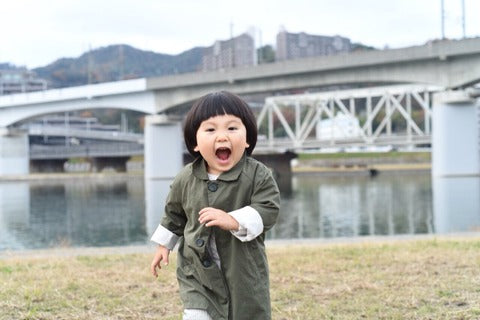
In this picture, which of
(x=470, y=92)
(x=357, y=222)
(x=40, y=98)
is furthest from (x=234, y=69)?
(x=357, y=222)

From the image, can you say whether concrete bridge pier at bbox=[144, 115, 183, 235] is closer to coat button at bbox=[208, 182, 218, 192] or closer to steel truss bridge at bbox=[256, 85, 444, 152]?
steel truss bridge at bbox=[256, 85, 444, 152]

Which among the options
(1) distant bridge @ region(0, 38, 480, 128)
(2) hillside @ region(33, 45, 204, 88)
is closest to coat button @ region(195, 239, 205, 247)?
(1) distant bridge @ region(0, 38, 480, 128)

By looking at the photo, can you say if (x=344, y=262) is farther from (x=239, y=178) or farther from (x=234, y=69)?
(x=234, y=69)

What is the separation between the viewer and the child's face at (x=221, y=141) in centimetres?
263

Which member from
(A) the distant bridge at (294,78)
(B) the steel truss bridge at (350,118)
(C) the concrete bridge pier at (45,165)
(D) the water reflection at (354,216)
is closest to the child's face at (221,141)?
(D) the water reflection at (354,216)

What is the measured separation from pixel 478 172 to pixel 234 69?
49.9ft

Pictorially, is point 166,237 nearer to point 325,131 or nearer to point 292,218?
point 292,218

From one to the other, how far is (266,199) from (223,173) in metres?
0.21

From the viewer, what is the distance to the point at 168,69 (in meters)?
142

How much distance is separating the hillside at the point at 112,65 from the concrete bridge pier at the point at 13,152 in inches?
2861

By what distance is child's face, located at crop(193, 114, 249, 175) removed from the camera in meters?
2.63

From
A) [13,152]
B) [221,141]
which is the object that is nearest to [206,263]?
[221,141]

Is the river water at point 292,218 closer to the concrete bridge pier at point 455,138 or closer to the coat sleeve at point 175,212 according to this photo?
the concrete bridge pier at point 455,138

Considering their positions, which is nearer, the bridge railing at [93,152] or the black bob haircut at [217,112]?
the black bob haircut at [217,112]
